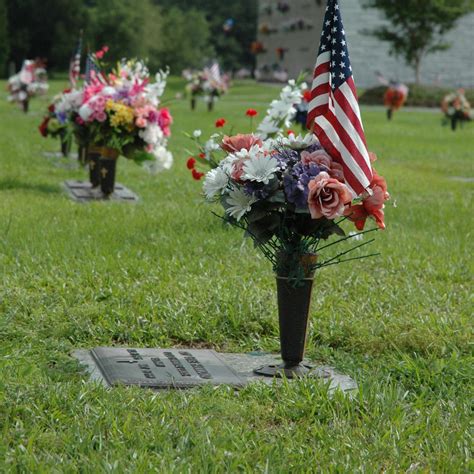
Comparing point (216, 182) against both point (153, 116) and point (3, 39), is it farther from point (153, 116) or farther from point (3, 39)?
point (3, 39)

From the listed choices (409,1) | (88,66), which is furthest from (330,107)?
(409,1)

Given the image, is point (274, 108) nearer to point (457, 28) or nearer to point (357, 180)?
point (357, 180)

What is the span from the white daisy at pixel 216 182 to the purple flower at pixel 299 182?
0.35 meters

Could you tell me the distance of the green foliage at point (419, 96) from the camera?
42969mm

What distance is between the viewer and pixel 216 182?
5.39 m

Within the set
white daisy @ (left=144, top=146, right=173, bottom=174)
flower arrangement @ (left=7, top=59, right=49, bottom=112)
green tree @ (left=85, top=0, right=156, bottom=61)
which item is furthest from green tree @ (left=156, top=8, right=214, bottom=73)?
white daisy @ (left=144, top=146, right=173, bottom=174)

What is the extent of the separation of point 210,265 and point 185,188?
5.45 m

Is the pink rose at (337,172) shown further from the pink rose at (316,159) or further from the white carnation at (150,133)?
the white carnation at (150,133)

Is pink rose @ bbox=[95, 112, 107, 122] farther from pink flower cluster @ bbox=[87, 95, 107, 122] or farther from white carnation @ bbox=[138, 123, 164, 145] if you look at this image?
white carnation @ bbox=[138, 123, 164, 145]

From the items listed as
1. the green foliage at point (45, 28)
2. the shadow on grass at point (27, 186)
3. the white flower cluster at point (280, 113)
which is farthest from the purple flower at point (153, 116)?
the green foliage at point (45, 28)

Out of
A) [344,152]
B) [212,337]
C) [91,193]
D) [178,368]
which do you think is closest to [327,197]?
[344,152]

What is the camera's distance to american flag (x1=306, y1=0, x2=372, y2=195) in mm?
5230

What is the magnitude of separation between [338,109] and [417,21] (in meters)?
42.5

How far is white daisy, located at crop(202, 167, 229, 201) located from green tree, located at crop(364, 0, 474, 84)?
→ 41.5 meters
